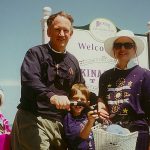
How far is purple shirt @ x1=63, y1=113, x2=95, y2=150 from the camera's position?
162 inches

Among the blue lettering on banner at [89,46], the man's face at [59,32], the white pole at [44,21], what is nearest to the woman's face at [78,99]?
the man's face at [59,32]

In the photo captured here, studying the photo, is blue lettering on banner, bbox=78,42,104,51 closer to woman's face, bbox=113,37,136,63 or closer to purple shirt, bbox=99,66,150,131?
woman's face, bbox=113,37,136,63

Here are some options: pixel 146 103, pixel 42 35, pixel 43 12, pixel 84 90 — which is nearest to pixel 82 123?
pixel 84 90

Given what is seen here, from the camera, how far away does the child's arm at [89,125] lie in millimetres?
3533

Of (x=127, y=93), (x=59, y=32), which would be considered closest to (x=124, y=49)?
(x=127, y=93)

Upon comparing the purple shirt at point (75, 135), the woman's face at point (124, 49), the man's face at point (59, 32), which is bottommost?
the purple shirt at point (75, 135)

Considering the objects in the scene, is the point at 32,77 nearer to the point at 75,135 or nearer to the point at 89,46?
the point at 75,135

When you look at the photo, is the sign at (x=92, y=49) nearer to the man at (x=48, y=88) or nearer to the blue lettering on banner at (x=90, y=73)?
the blue lettering on banner at (x=90, y=73)

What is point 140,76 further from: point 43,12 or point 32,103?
point 43,12

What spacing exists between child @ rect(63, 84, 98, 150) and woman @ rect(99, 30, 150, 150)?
26 cm

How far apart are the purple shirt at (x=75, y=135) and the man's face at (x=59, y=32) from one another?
0.81 meters

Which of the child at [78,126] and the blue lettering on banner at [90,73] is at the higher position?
the blue lettering on banner at [90,73]

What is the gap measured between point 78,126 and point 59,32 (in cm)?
110

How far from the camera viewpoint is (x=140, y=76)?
13.3ft
